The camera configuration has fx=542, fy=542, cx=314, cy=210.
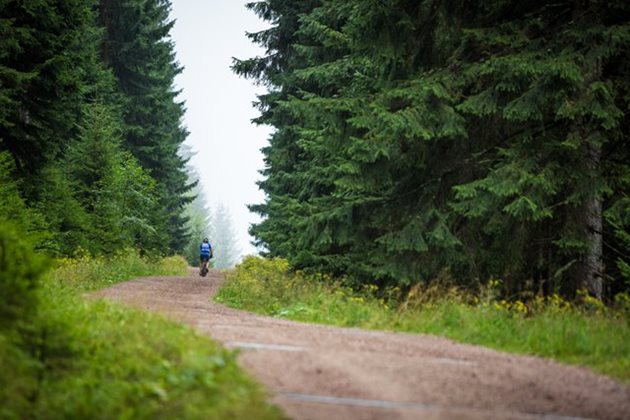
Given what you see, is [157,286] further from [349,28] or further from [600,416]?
[600,416]

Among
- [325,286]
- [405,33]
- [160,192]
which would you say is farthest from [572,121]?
[160,192]

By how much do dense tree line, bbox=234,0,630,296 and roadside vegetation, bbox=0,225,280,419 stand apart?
17.9ft

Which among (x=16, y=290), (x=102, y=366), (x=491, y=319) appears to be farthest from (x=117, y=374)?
(x=491, y=319)

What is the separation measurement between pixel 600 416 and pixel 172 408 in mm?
3872

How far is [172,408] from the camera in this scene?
4.59 metres

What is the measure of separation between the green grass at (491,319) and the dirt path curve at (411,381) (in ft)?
2.30

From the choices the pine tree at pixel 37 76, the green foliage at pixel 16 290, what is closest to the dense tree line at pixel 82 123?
the pine tree at pixel 37 76

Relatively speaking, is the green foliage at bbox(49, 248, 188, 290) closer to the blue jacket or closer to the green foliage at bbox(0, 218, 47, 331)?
the blue jacket

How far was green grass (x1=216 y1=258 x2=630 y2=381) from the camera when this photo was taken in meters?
7.55

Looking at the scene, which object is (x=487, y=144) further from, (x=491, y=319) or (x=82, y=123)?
(x=82, y=123)

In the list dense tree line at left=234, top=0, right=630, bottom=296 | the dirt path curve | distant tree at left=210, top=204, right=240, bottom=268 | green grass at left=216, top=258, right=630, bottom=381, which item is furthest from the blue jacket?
distant tree at left=210, top=204, right=240, bottom=268

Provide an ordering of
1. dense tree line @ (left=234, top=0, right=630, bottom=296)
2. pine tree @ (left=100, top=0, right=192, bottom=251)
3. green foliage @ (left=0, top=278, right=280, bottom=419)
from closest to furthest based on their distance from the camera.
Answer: green foliage @ (left=0, top=278, right=280, bottom=419), dense tree line @ (left=234, top=0, right=630, bottom=296), pine tree @ (left=100, top=0, right=192, bottom=251)

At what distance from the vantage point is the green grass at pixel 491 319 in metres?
7.55

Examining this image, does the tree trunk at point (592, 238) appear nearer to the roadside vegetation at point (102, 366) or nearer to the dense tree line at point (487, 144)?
the dense tree line at point (487, 144)
